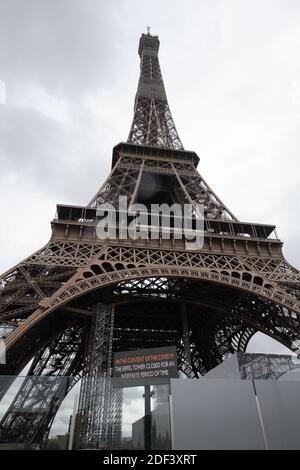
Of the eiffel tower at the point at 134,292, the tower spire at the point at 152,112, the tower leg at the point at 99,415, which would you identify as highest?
the tower spire at the point at 152,112

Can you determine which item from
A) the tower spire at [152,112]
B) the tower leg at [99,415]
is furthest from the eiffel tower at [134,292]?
the tower spire at [152,112]

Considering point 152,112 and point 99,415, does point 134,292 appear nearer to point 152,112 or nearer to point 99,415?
point 99,415

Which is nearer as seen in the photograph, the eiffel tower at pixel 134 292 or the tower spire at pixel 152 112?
the eiffel tower at pixel 134 292

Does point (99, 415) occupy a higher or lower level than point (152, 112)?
lower

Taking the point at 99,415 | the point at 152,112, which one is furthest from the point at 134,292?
the point at 152,112

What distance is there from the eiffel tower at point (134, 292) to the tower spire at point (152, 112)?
0.34 m

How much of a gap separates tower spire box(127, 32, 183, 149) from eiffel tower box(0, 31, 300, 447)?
34cm

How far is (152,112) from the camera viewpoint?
110 feet

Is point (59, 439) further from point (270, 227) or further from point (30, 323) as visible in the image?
point (270, 227)

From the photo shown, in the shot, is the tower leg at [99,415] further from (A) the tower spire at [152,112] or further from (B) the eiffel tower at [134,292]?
(A) the tower spire at [152,112]

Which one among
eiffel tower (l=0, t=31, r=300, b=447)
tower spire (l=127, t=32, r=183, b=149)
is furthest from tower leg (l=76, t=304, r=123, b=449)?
tower spire (l=127, t=32, r=183, b=149)

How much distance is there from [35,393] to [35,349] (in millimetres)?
10049

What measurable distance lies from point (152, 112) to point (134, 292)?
20096 millimetres

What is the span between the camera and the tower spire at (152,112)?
30.7 meters
